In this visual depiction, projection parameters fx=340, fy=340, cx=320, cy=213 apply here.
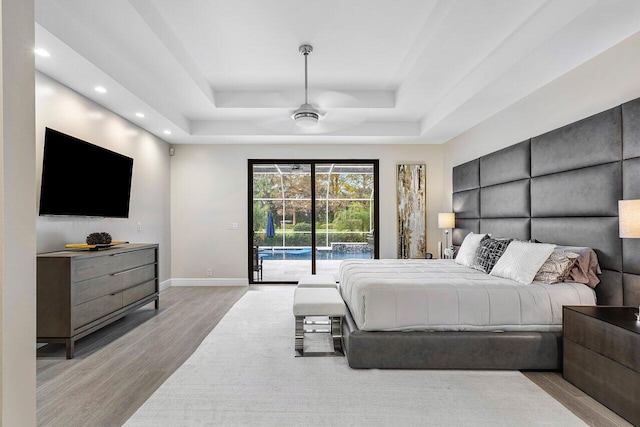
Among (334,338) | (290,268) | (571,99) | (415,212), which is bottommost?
(334,338)

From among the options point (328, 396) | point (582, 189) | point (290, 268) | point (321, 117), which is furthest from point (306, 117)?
point (290, 268)

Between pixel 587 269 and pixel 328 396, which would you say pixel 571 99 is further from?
pixel 328 396

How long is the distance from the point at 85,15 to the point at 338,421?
3315mm

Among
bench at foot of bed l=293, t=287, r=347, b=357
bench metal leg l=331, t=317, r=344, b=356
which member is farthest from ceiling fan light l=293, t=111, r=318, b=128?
bench metal leg l=331, t=317, r=344, b=356

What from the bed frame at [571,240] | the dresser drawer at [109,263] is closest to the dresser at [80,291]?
the dresser drawer at [109,263]

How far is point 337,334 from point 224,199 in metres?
3.82

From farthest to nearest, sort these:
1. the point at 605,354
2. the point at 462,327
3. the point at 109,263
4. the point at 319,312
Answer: the point at 109,263
the point at 319,312
the point at 462,327
the point at 605,354

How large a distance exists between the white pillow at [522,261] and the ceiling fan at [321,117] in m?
2.42

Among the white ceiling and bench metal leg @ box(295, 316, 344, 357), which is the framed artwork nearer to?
the white ceiling

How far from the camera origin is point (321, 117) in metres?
5.04

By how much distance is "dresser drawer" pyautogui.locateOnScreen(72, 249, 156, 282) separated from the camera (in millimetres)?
2988

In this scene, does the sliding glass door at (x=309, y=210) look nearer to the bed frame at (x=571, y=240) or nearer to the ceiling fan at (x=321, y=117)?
the ceiling fan at (x=321, y=117)

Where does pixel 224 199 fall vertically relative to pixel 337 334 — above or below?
above

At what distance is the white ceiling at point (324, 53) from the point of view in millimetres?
2504
